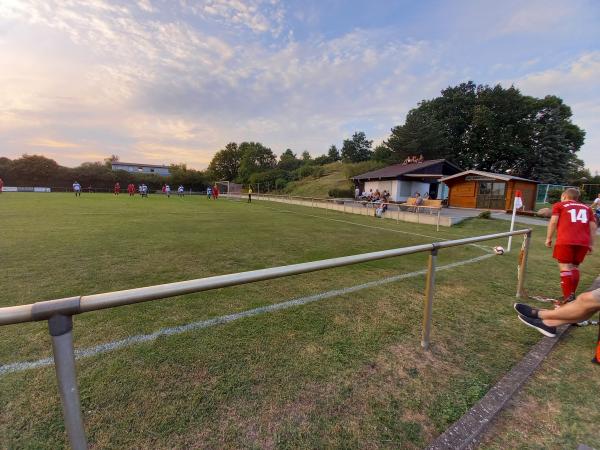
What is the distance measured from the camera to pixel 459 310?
12.8 ft

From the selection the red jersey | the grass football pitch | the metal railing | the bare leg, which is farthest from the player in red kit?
the metal railing

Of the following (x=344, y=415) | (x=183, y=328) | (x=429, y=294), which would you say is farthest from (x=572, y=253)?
(x=183, y=328)

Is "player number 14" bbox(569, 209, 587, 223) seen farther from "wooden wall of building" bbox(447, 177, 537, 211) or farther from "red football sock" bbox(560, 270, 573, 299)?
"wooden wall of building" bbox(447, 177, 537, 211)

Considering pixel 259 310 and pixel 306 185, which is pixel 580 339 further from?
pixel 306 185

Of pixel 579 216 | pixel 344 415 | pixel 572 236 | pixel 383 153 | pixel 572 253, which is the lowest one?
pixel 344 415

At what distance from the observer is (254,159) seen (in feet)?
255

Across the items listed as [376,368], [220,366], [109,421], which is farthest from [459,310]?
[109,421]

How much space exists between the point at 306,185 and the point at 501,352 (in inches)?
1809

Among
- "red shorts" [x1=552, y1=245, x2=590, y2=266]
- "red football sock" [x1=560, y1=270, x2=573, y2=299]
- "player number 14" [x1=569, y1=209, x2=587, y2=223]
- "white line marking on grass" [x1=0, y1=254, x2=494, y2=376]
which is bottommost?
"white line marking on grass" [x1=0, y1=254, x2=494, y2=376]

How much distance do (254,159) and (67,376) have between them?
3137 inches

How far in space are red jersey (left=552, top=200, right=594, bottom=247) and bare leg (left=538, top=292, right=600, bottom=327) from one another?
148 cm

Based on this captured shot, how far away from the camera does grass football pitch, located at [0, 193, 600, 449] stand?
6.13 ft

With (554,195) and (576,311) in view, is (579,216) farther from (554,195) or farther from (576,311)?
(554,195)

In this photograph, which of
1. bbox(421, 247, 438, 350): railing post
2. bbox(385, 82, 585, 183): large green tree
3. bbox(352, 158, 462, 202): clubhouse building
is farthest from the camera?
bbox(385, 82, 585, 183): large green tree
